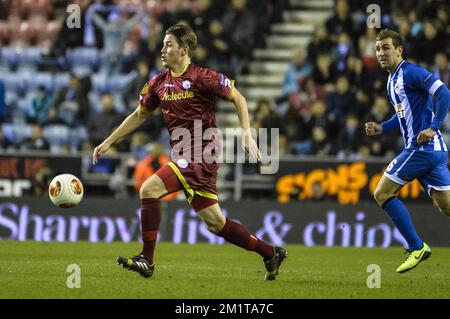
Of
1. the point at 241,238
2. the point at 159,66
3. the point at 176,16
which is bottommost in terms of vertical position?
the point at 241,238

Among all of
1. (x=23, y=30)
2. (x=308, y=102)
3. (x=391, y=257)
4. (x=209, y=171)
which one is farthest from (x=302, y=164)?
(x=23, y=30)

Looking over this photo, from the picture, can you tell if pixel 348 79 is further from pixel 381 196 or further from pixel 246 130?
pixel 246 130

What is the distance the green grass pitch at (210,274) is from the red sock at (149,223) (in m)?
0.28

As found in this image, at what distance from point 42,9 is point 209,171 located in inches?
576

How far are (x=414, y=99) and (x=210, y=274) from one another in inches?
103

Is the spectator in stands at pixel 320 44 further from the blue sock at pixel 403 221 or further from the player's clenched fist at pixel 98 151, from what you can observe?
the player's clenched fist at pixel 98 151

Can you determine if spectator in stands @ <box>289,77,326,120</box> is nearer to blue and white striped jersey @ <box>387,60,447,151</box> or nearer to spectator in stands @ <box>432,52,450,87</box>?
spectator in stands @ <box>432,52,450,87</box>

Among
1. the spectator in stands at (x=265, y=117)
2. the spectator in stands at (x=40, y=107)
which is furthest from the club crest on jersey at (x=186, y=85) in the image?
the spectator in stands at (x=40, y=107)

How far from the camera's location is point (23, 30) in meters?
22.8

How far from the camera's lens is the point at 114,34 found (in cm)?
2097

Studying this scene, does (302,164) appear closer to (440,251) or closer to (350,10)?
(440,251)

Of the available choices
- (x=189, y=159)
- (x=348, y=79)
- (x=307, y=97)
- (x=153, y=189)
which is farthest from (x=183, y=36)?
(x=307, y=97)

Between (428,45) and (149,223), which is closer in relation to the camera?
(149,223)

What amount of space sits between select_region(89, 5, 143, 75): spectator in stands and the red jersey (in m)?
11.3
